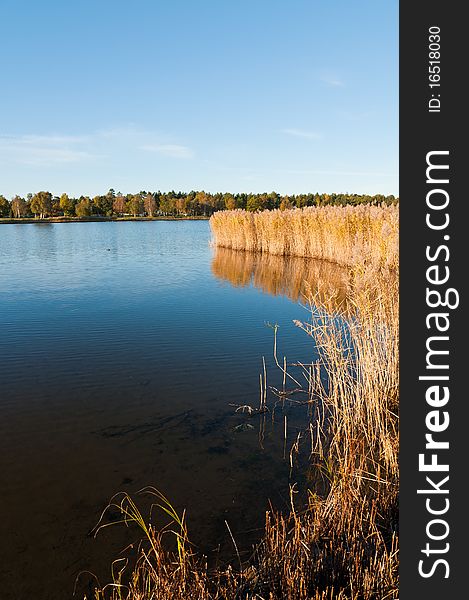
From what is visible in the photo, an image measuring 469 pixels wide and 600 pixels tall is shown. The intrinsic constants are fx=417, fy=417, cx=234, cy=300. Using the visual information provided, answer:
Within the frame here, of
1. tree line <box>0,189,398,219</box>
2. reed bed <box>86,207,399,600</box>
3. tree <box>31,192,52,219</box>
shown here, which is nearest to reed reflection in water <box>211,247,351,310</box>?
reed bed <box>86,207,399,600</box>

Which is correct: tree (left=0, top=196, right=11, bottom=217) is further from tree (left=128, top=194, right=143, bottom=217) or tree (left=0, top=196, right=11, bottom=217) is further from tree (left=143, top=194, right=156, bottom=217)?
tree (left=143, top=194, right=156, bottom=217)

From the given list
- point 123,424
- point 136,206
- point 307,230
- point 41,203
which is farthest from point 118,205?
point 123,424

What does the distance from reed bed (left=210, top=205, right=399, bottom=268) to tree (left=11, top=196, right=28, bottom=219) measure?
75.1 meters

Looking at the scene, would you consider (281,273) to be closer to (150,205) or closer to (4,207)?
(4,207)

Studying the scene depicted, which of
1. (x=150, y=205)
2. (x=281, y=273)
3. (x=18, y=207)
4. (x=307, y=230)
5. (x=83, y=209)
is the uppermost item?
(x=150, y=205)

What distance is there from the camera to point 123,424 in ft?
18.5

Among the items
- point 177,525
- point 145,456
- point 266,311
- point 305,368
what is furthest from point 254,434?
point 266,311

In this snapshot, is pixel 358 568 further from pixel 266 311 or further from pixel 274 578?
pixel 266 311

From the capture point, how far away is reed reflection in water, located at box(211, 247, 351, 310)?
581 inches

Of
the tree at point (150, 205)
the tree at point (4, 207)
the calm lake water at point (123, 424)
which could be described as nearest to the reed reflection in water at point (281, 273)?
the calm lake water at point (123, 424)

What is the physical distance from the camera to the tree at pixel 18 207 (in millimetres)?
89688

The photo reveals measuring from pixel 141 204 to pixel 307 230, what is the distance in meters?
98.5

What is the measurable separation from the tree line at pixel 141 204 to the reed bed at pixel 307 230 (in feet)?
200

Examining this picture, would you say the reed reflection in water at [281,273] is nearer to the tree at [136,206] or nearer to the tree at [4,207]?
the tree at [4,207]
